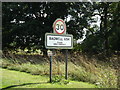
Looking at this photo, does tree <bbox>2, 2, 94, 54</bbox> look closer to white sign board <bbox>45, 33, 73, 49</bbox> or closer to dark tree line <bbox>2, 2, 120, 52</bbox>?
dark tree line <bbox>2, 2, 120, 52</bbox>

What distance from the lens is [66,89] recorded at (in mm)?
5973

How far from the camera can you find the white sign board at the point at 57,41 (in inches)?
273

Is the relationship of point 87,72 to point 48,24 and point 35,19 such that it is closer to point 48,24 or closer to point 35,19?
point 48,24

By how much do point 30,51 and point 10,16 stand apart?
4.38 meters

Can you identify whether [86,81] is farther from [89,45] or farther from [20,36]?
[20,36]

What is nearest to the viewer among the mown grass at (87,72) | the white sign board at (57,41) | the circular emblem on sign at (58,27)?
the mown grass at (87,72)

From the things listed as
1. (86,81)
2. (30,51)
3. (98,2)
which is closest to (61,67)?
(86,81)

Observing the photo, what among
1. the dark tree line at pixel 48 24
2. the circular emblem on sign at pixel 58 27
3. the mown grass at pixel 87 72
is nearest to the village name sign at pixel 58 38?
the circular emblem on sign at pixel 58 27

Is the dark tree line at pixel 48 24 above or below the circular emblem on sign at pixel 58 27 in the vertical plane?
above

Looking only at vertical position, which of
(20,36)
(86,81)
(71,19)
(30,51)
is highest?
(71,19)

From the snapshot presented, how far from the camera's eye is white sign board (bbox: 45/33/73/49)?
6.94 m

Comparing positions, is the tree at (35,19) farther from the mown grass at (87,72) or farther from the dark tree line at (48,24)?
the mown grass at (87,72)

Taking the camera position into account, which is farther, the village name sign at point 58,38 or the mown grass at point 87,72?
the village name sign at point 58,38

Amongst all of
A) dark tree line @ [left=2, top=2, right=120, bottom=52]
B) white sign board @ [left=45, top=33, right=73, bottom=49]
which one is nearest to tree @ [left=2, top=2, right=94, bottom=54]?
dark tree line @ [left=2, top=2, right=120, bottom=52]
